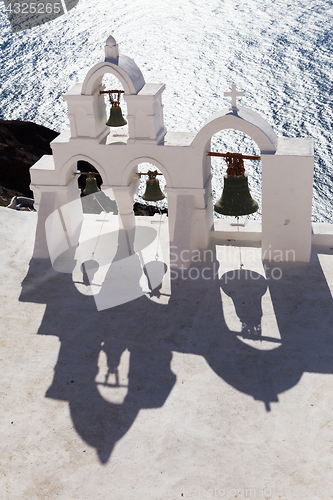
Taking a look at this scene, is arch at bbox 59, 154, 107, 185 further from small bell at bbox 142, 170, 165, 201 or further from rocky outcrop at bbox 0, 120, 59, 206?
rocky outcrop at bbox 0, 120, 59, 206

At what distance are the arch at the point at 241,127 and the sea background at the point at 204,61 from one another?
25422 mm

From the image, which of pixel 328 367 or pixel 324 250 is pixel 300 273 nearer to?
pixel 324 250

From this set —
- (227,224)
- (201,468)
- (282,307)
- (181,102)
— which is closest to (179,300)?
(282,307)

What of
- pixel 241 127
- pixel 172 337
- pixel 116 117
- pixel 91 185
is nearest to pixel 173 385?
pixel 172 337

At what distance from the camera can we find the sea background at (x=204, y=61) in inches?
1858

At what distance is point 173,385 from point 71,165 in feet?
24.5

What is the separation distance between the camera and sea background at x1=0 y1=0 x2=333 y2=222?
47.2 metres

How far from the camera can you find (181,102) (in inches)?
2031

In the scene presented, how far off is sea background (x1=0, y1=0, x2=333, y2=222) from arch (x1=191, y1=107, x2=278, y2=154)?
25.4 metres

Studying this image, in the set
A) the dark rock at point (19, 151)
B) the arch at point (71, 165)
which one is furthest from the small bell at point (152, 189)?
the dark rock at point (19, 151)

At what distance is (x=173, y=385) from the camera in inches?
515

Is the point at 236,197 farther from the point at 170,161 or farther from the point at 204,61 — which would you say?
the point at 204,61

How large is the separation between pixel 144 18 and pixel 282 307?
55.4 meters

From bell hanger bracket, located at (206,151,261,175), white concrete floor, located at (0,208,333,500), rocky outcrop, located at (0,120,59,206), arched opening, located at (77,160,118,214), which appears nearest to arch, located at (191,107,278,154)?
bell hanger bracket, located at (206,151,261,175)
